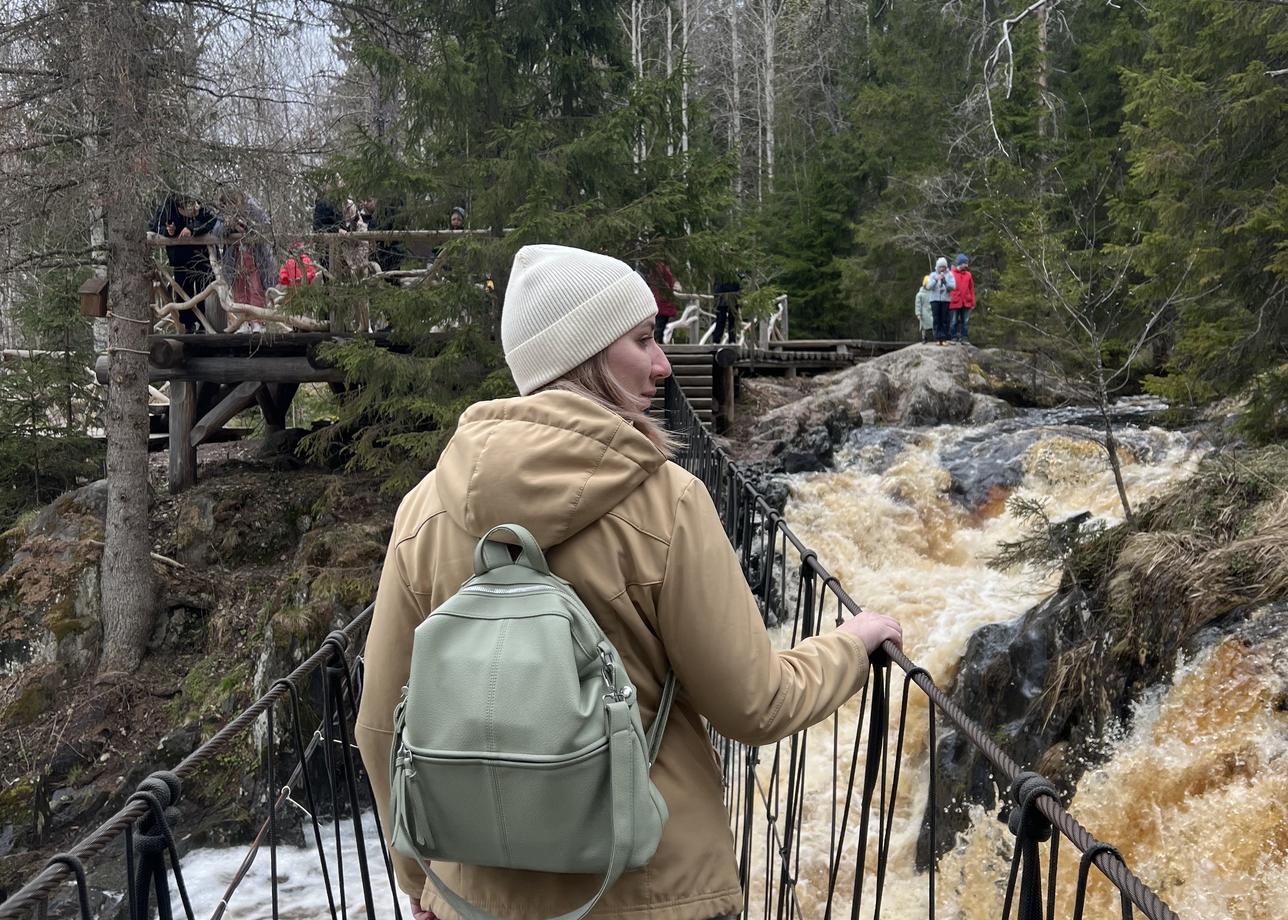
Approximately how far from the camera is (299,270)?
1119 centimetres

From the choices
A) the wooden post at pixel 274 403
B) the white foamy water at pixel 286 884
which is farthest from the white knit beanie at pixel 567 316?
the wooden post at pixel 274 403

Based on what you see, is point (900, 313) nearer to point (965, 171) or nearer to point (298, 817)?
point (965, 171)

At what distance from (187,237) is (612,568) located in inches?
467

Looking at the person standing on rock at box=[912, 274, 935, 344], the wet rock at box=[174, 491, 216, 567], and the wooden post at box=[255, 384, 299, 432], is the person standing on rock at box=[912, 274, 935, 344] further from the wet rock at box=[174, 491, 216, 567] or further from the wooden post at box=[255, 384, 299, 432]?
the wet rock at box=[174, 491, 216, 567]

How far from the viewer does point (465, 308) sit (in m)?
11.1

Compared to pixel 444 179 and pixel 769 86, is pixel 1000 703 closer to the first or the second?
pixel 444 179

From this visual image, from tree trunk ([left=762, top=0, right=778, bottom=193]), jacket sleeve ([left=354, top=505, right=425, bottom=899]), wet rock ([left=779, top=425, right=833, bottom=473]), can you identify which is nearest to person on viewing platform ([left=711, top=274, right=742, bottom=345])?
wet rock ([left=779, top=425, right=833, bottom=473])

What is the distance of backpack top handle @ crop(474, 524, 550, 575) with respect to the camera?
4.66ft

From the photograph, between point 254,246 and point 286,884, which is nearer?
point 286,884

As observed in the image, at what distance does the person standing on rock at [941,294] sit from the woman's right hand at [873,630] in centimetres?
1660

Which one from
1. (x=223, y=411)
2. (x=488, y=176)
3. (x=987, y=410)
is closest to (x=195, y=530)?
(x=223, y=411)

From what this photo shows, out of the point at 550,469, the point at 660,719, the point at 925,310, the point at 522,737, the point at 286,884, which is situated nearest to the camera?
the point at 522,737

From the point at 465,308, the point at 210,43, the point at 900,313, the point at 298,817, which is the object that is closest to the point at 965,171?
the point at 900,313

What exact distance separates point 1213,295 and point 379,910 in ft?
29.3
